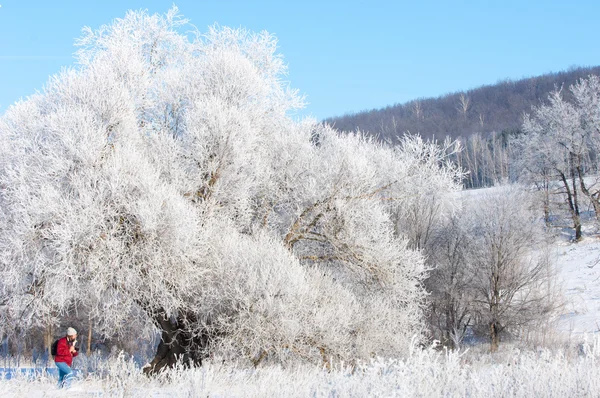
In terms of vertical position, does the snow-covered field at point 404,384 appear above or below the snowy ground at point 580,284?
above

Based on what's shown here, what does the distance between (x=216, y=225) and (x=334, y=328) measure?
3339mm

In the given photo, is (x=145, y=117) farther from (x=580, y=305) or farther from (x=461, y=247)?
(x=580, y=305)

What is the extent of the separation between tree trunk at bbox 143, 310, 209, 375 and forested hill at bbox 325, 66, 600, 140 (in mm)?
95564

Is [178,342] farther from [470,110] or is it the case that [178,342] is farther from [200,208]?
[470,110]

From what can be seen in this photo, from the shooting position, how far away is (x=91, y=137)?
1084 centimetres

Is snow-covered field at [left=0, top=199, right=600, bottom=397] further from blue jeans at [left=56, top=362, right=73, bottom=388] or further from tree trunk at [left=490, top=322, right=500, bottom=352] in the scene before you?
tree trunk at [left=490, top=322, right=500, bottom=352]

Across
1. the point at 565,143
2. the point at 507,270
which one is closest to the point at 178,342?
the point at 507,270

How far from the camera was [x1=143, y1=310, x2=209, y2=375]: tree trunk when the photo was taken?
1174cm

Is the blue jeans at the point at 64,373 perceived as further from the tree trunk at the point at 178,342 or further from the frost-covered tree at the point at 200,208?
the tree trunk at the point at 178,342

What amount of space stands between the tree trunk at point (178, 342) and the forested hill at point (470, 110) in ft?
314

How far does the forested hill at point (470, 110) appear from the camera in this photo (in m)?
115

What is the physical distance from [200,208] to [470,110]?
128 meters

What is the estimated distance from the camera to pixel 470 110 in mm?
130375

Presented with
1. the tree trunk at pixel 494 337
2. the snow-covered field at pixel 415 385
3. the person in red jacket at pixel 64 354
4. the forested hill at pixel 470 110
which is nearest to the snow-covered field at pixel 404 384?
the snow-covered field at pixel 415 385
